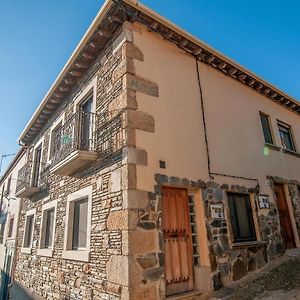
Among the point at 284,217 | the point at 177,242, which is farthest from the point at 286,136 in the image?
the point at 177,242

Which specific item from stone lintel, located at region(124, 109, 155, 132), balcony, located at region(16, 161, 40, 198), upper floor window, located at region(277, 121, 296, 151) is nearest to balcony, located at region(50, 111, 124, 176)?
stone lintel, located at region(124, 109, 155, 132)

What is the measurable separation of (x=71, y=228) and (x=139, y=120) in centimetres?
344

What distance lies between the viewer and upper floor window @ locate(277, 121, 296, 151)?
9.45 metres

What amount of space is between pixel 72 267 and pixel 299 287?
4.79 metres

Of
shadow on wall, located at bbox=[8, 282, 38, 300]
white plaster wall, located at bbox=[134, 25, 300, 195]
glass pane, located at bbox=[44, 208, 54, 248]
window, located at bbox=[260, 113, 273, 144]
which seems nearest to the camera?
white plaster wall, located at bbox=[134, 25, 300, 195]

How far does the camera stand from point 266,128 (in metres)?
8.85

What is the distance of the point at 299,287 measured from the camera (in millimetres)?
4703

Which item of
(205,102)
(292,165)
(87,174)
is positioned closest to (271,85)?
(292,165)

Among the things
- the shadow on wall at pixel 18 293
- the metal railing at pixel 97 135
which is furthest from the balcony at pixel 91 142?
the shadow on wall at pixel 18 293

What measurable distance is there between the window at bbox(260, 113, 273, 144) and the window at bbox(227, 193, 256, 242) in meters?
2.79

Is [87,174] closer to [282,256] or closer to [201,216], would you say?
[201,216]

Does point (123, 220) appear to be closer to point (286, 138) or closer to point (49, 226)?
point (49, 226)

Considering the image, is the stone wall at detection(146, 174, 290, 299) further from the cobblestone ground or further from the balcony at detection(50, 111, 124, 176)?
the balcony at detection(50, 111, 124, 176)

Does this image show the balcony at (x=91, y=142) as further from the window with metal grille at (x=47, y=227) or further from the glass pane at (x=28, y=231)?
the glass pane at (x=28, y=231)
